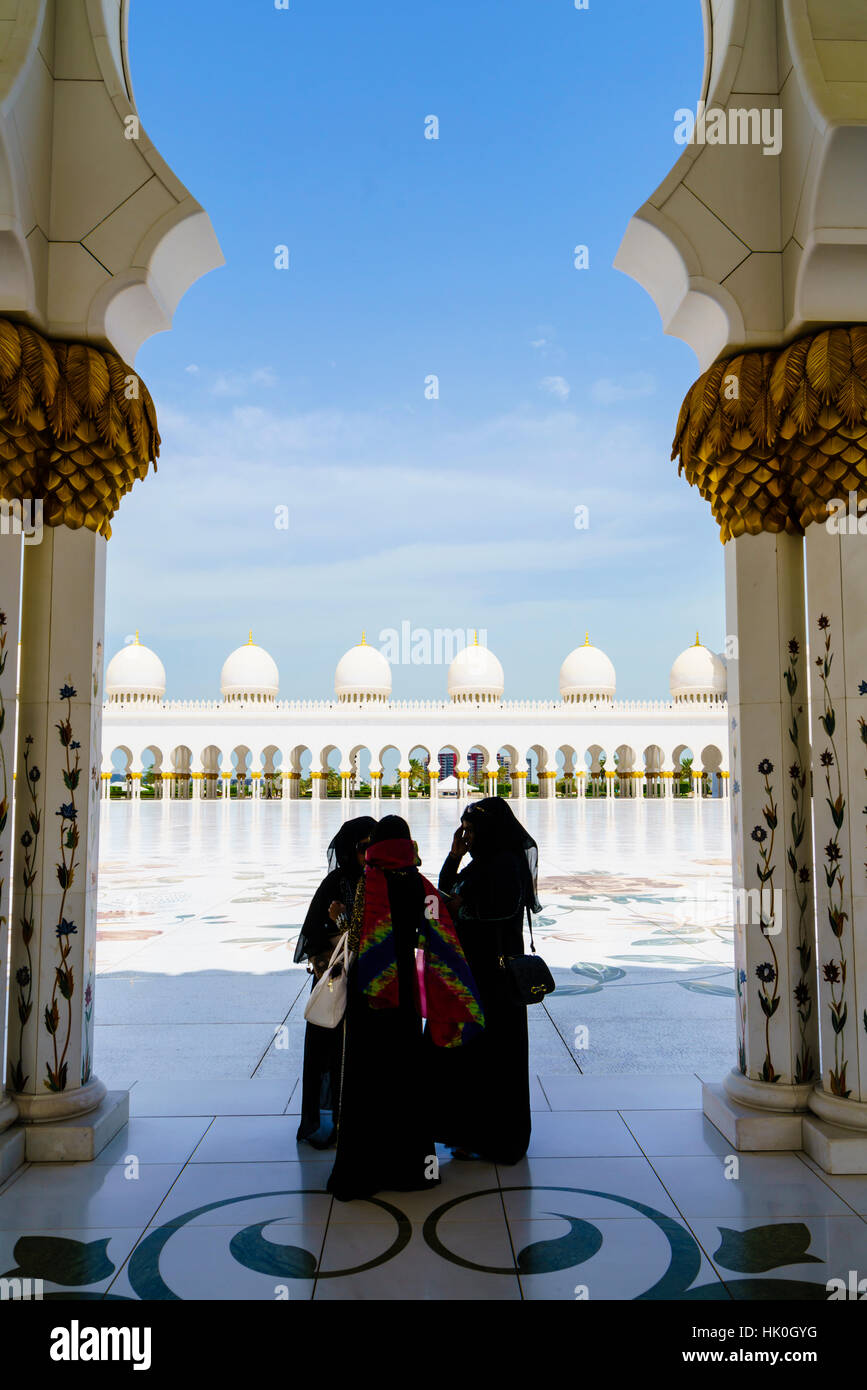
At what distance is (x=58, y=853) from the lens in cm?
247

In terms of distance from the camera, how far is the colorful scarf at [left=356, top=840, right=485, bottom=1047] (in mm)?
2127

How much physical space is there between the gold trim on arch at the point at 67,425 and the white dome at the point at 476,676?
90.4ft

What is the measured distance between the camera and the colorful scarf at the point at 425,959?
6.98ft

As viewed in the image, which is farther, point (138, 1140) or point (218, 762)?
point (218, 762)

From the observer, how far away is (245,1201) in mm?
2072

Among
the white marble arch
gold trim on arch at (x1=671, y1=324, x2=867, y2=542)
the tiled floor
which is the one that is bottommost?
the tiled floor

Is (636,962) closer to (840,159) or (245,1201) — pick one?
(245,1201)

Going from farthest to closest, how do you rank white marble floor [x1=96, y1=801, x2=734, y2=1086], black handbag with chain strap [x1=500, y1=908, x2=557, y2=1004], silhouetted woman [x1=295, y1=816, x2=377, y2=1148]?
white marble floor [x1=96, y1=801, x2=734, y2=1086], silhouetted woman [x1=295, y1=816, x2=377, y2=1148], black handbag with chain strap [x1=500, y1=908, x2=557, y2=1004]

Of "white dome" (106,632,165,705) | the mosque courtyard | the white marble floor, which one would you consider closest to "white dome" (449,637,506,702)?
"white dome" (106,632,165,705)

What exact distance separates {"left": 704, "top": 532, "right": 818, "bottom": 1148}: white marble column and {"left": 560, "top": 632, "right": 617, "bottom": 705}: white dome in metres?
28.1

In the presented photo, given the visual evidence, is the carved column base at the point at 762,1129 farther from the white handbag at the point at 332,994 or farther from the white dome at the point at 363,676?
the white dome at the point at 363,676

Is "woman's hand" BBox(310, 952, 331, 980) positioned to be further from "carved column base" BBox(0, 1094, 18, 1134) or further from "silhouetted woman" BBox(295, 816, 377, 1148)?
"carved column base" BBox(0, 1094, 18, 1134)

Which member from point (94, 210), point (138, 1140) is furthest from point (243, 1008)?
point (94, 210)
